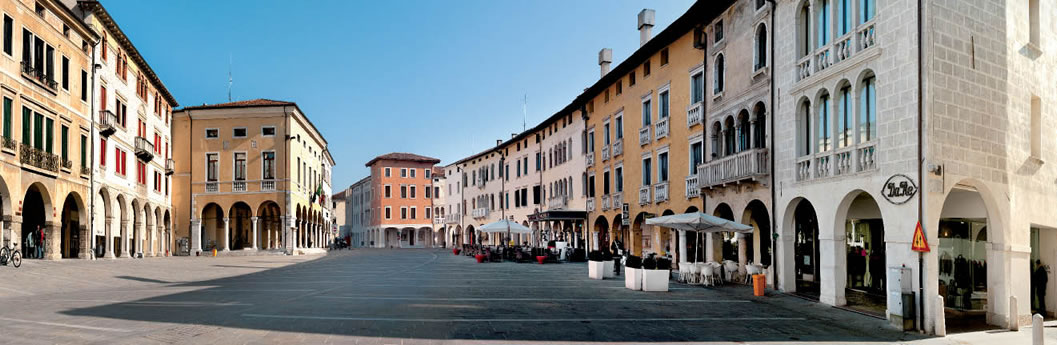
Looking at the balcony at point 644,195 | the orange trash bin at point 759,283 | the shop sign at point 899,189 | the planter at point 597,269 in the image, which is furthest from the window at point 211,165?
the shop sign at point 899,189

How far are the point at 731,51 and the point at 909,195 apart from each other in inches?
444

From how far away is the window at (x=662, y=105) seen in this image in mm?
30781

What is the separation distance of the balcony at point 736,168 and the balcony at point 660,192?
4.43 metres

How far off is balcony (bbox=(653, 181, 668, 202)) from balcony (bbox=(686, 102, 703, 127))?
3176mm

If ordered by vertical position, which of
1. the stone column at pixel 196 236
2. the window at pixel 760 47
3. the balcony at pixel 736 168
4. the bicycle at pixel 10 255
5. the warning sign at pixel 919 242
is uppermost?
the window at pixel 760 47

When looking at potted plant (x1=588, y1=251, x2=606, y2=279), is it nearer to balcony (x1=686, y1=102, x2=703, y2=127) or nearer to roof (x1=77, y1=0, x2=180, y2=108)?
balcony (x1=686, y1=102, x2=703, y2=127)

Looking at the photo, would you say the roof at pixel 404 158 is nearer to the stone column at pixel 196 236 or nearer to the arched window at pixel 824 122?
the stone column at pixel 196 236

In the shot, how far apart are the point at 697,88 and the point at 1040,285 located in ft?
43.8

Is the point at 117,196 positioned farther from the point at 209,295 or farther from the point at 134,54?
the point at 209,295

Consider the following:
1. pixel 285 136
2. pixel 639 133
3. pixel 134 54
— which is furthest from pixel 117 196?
pixel 639 133

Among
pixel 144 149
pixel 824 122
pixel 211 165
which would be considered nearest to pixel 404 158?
pixel 211 165

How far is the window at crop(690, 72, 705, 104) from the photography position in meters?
26.9

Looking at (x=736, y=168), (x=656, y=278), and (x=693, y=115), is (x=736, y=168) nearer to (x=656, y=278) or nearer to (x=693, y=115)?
(x=656, y=278)

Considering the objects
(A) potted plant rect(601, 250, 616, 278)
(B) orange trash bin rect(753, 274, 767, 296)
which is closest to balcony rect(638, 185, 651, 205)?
(A) potted plant rect(601, 250, 616, 278)
